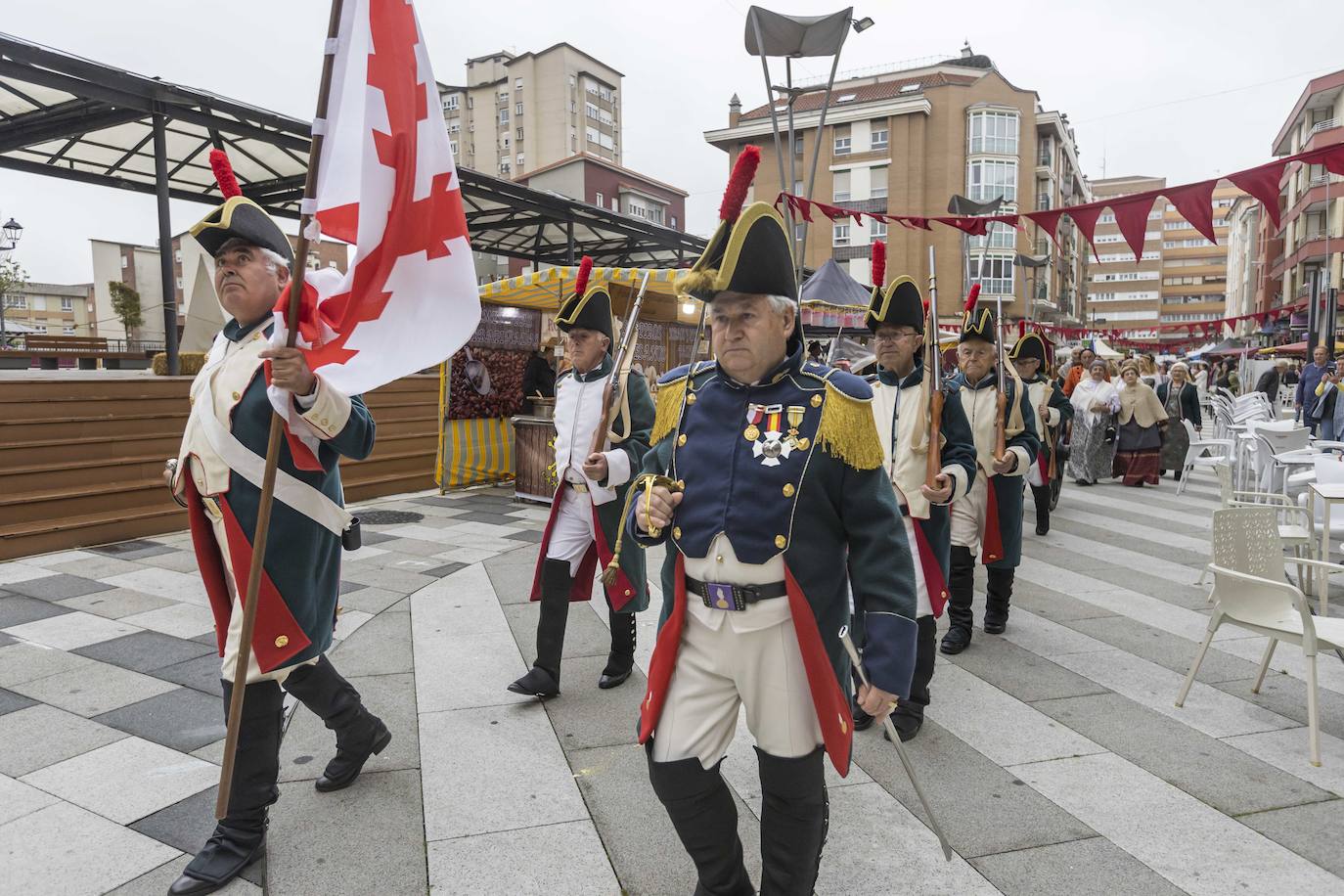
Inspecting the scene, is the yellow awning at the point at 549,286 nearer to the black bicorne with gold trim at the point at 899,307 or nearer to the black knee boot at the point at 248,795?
the black bicorne with gold trim at the point at 899,307

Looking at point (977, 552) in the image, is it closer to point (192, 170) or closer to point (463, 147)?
point (192, 170)

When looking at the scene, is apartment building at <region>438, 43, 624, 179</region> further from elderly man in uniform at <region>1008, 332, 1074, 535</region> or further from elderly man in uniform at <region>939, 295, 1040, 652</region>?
elderly man in uniform at <region>939, 295, 1040, 652</region>

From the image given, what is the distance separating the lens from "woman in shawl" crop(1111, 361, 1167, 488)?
12.4m

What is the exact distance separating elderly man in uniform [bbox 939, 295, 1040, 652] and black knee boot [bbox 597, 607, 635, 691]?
6.52 ft

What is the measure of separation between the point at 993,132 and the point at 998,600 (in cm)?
4741

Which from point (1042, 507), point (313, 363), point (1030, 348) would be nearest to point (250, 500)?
point (313, 363)

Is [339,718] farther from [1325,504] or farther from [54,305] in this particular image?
[54,305]

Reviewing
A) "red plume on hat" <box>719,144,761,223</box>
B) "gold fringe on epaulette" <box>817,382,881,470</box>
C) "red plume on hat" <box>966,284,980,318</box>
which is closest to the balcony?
"red plume on hat" <box>966,284,980,318</box>

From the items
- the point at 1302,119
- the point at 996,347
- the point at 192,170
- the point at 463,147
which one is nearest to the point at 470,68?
the point at 463,147

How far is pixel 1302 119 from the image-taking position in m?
41.7

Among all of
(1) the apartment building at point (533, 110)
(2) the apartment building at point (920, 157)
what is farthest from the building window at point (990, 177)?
(1) the apartment building at point (533, 110)

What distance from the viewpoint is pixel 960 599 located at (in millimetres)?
5059

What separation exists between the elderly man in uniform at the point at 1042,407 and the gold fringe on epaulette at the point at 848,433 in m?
6.16

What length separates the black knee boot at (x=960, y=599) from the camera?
4.97 metres
